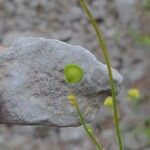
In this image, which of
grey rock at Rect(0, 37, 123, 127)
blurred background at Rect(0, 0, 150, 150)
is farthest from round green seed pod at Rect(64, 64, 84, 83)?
blurred background at Rect(0, 0, 150, 150)

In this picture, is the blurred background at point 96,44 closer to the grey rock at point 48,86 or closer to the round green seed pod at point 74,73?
the grey rock at point 48,86

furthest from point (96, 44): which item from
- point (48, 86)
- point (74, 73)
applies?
point (74, 73)

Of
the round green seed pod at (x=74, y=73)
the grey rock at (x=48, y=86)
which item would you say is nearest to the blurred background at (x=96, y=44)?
the grey rock at (x=48, y=86)

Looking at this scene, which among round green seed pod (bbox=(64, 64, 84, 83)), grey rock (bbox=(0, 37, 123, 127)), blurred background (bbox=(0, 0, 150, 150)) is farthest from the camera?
blurred background (bbox=(0, 0, 150, 150))

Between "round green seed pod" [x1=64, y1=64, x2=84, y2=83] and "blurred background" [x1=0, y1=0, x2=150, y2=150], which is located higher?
"blurred background" [x1=0, y1=0, x2=150, y2=150]

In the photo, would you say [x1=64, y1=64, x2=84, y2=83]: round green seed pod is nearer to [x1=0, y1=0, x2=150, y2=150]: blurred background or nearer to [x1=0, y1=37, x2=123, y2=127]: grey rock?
[x1=0, y1=37, x2=123, y2=127]: grey rock

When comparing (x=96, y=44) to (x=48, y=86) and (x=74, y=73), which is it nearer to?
→ (x=48, y=86)

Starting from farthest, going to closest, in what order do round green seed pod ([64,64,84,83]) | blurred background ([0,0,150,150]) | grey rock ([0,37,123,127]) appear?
1. blurred background ([0,0,150,150])
2. grey rock ([0,37,123,127])
3. round green seed pod ([64,64,84,83])

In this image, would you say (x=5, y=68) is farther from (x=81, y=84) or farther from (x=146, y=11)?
(x=146, y=11)
